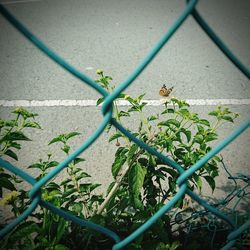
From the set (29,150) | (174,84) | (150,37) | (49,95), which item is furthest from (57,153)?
(150,37)

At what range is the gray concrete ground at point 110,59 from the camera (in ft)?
9.23

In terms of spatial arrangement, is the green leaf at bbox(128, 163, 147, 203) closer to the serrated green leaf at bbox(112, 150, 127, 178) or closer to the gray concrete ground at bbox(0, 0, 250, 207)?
the serrated green leaf at bbox(112, 150, 127, 178)

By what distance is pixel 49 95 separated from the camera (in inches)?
131

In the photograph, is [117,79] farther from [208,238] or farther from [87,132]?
[208,238]

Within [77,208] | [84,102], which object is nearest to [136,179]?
[77,208]

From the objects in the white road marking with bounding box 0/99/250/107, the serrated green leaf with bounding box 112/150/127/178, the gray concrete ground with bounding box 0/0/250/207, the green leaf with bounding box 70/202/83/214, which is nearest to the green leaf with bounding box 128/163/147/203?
the serrated green leaf with bounding box 112/150/127/178

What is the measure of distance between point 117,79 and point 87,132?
1104 millimetres

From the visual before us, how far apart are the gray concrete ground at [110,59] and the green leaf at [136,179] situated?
120 cm

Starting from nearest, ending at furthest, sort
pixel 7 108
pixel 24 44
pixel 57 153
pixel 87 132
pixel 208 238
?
pixel 208 238
pixel 57 153
pixel 87 132
pixel 7 108
pixel 24 44

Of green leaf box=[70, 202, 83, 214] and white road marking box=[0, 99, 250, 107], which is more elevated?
white road marking box=[0, 99, 250, 107]

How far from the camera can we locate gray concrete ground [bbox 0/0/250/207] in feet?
9.23

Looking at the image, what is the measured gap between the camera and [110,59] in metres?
4.00

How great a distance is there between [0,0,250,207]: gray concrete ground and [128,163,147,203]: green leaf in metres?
1.20

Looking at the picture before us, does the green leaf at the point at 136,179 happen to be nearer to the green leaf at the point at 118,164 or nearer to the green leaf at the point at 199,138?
the green leaf at the point at 118,164
